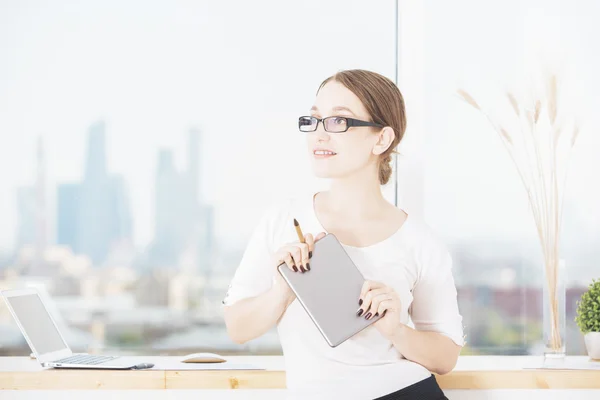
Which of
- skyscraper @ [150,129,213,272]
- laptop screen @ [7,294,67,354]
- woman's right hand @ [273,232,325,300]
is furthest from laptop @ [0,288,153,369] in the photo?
woman's right hand @ [273,232,325,300]

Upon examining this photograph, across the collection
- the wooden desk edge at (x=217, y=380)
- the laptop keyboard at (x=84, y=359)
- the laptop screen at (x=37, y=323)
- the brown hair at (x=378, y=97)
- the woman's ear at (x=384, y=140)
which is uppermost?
the brown hair at (x=378, y=97)

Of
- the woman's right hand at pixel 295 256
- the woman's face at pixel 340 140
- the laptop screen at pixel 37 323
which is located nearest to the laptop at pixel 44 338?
the laptop screen at pixel 37 323

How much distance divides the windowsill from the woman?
0.81 ft

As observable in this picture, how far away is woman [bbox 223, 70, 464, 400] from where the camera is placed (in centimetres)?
184

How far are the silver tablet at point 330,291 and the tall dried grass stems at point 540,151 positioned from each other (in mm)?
933

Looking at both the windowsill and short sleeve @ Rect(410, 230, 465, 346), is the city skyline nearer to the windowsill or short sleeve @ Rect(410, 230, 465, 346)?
the windowsill

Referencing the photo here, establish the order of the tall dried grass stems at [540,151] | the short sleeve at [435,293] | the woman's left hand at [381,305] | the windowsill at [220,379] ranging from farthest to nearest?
the tall dried grass stems at [540,151]
the windowsill at [220,379]
the short sleeve at [435,293]
the woman's left hand at [381,305]

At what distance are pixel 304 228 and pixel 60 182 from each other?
96 centimetres

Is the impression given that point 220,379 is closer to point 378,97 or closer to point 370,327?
point 370,327

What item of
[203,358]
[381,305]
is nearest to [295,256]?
[381,305]

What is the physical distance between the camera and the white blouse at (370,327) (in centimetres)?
184

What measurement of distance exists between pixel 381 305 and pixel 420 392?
0.95 ft

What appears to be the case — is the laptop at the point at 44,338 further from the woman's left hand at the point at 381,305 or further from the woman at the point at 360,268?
the woman's left hand at the point at 381,305

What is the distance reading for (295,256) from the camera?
174 cm
